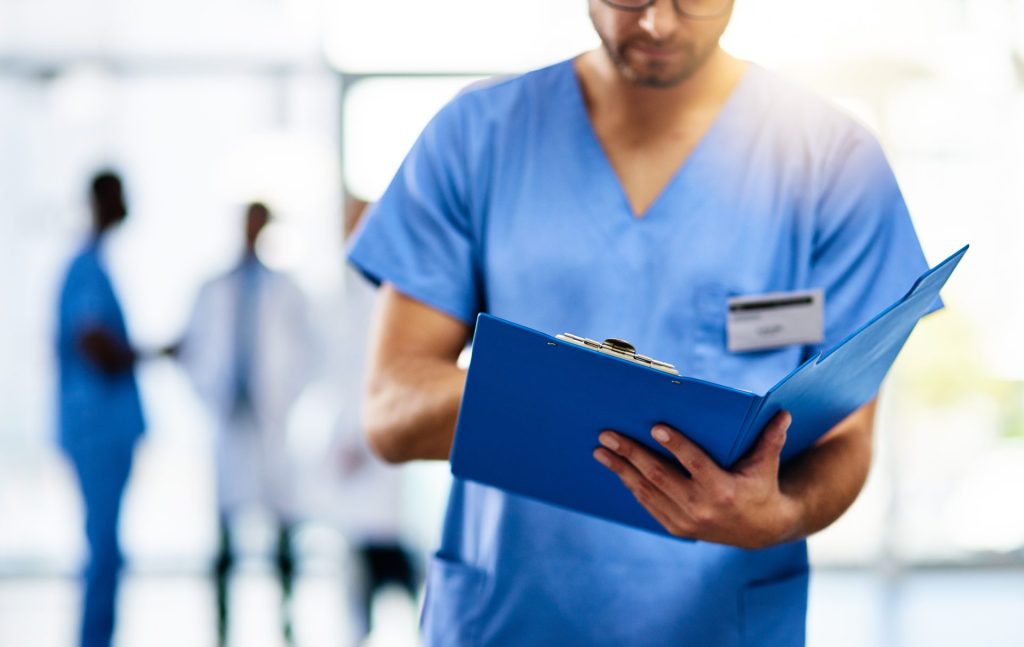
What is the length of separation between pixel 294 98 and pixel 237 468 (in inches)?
66.0

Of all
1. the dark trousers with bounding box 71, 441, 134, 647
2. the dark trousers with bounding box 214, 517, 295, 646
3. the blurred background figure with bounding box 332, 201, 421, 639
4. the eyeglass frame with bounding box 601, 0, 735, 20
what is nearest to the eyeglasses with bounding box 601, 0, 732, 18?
the eyeglass frame with bounding box 601, 0, 735, 20

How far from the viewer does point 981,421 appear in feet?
15.0

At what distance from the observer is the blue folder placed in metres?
0.81

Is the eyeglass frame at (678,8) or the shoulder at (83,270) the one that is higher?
the eyeglass frame at (678,8)

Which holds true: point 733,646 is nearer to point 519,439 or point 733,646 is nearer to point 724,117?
point 519,439

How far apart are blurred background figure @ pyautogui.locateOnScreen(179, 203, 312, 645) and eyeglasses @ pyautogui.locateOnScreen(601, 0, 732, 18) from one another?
2.41 m

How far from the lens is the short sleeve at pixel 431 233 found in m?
1.12

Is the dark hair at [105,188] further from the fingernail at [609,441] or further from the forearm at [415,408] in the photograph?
the fingernail at [609,441]

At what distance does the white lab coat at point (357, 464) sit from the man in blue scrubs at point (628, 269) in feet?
6.42

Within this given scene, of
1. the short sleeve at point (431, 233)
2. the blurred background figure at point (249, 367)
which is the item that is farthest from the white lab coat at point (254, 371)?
the short sleeve at point (431, 233)

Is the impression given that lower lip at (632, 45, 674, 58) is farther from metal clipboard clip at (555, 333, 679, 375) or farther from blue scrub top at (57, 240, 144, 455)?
blue scrub top at (57, 240, 144, 455)

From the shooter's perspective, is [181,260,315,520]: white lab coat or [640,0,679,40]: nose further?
[181,260,315,520]: white lab coat

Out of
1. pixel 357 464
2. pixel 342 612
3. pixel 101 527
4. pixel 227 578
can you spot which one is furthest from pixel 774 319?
pixel 342 612

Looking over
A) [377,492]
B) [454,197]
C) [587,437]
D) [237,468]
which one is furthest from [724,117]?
[237,468]
